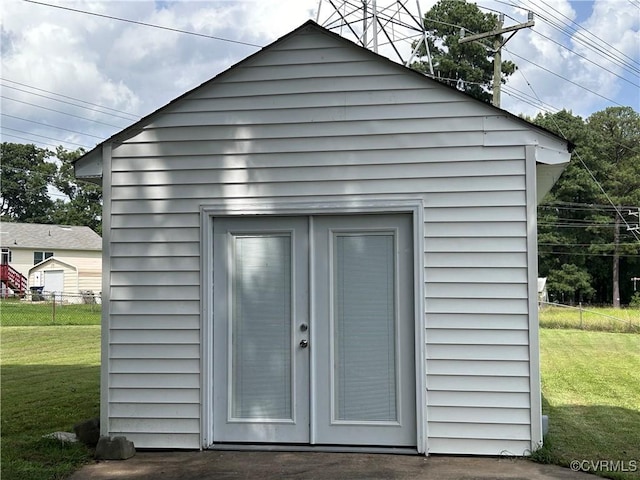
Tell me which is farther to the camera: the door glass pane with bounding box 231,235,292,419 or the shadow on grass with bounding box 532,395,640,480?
the door glass pane with bounding box 231,235,292,419

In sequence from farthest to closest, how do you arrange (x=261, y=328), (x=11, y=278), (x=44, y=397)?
(x=11, y=278), (x=44, y=397), (x=261, y=328)

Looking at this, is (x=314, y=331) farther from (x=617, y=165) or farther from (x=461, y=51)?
(x=617, y=165)

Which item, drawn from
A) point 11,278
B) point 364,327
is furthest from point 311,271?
point 11,278

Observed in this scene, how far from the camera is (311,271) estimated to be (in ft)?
16.9

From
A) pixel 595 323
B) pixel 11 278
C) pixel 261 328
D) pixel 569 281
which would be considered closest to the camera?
pixel 261 328

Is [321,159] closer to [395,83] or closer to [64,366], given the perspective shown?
[395,83]

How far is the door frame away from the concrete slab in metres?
0.22

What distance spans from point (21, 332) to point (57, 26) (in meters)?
8.68

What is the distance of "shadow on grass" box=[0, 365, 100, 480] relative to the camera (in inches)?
189

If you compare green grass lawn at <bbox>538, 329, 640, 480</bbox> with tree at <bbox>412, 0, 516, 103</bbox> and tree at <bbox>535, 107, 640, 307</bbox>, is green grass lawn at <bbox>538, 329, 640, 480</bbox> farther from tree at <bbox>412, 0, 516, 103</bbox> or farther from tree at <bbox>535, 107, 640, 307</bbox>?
tree at <bbox>535, 107, 640, 307</bbox>

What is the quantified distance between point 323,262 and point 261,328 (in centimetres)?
77

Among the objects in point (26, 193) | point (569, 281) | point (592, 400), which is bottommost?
point (592, 400)

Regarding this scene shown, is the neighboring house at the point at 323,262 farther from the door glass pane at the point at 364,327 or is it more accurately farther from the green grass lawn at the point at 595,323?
the green grass lawn at the point at 595,323

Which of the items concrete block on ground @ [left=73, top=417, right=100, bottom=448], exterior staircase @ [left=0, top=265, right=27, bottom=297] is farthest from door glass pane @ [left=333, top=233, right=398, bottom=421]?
exterior staircase @ [left=0, top=265, right=27, bottom=297]
